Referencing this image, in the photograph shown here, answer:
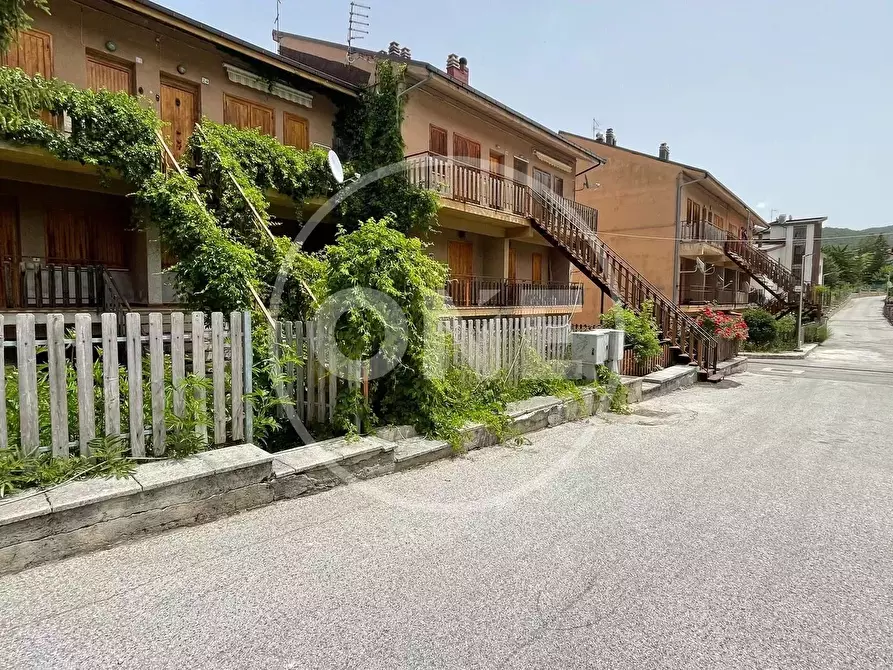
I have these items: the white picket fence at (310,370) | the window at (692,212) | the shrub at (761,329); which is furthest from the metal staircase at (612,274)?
the white picket fence at (310,370)

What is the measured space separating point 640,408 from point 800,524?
14.8 ft

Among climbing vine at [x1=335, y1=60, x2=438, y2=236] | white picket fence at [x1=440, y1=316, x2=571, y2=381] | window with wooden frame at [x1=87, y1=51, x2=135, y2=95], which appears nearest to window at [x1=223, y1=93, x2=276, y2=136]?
window with wooden frame at [x1=87, y1=51, x2=135, y2=95]

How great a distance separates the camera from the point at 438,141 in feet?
48.1

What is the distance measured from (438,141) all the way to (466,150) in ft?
4.21

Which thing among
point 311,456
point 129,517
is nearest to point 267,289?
point 311,456

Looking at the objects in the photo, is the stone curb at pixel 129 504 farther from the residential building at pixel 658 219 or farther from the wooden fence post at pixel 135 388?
the residential building at pixel 658 219

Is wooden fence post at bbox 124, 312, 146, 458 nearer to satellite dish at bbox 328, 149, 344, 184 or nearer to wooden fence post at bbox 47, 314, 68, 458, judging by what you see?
wooden fence post at bbox 47, 314, 68, 458

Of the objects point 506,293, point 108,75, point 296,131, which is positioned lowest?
point 506,293

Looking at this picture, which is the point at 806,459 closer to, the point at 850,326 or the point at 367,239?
the point at 367,239

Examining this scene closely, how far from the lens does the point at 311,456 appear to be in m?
4.48

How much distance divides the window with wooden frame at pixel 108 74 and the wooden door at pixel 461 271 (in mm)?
8535

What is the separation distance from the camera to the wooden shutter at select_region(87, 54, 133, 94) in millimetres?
9359

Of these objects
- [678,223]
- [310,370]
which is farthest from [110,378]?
[678,223]

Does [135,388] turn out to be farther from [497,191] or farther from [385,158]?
[497,191]
